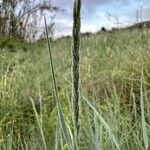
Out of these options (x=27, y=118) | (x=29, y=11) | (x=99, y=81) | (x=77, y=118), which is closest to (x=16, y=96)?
(x=27, y=118)

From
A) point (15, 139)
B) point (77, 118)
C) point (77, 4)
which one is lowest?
point (15, 139)

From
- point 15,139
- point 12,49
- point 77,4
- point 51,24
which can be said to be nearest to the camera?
point 77,4

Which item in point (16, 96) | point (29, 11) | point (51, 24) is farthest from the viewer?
point (29, 11)

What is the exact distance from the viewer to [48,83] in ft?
14.2

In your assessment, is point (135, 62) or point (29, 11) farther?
point (29, 11)

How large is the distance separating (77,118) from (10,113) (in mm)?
2365

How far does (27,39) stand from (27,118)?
39.2 feet

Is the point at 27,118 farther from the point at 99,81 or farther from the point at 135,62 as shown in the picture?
the point at 135,62

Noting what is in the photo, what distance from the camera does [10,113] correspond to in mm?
3031

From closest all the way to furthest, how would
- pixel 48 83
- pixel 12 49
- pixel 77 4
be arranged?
pixel 77 4, pixel 48 83, pixel 12 49

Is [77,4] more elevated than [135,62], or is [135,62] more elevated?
[77,4]


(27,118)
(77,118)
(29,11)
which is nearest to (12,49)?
(29,11)

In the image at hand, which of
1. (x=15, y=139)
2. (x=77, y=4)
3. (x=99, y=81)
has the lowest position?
(x=15, y=139)

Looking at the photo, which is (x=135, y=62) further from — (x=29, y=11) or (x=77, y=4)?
(x=29, y=11)
